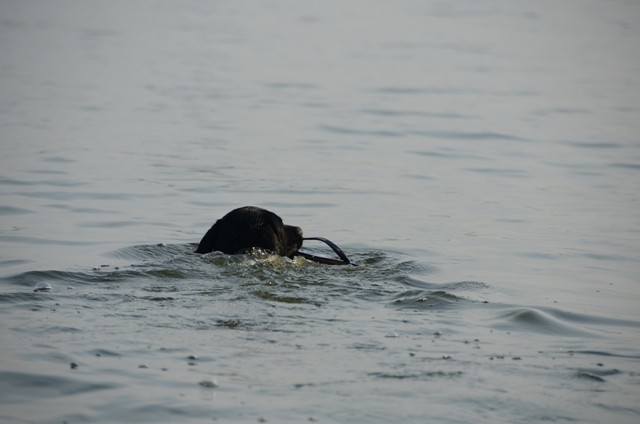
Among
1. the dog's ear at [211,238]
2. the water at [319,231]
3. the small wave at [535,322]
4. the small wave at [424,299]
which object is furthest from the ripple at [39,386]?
the small wave at [535,322]

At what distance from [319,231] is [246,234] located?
240cm

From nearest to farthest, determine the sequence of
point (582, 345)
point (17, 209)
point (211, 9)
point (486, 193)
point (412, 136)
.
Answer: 1. point (582, 345)
2. point (17, 209)
3. point (486, 193)
4. point (412, 136)
5. point (211, 9)

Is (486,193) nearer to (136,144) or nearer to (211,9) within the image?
(136,144)

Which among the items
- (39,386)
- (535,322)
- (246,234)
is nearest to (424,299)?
(535,322)

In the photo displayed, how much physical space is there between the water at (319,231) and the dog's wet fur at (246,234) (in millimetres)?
115

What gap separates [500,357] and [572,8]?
3110cm

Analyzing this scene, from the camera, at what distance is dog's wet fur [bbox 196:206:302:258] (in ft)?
26.4

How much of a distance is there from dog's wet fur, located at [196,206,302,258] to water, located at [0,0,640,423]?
11 cm

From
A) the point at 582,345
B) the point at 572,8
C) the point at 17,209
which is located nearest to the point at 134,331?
the point at 582,345

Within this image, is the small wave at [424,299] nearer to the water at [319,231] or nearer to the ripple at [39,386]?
the water at [319,231]

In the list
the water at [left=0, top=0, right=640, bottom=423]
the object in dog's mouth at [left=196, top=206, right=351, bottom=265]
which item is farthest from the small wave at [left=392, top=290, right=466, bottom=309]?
the object in dog's mouth at [left=196, top=206, right=351, bottom=265]

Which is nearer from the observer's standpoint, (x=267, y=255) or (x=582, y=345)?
(x=582, y=345)

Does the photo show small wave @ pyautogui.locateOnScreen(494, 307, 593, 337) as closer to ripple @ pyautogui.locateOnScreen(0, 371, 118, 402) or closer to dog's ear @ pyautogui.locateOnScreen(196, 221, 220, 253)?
dog's ear @ pyautogui.locateOnScreen(196, 221, 220, 253)

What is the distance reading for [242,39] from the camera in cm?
2714
